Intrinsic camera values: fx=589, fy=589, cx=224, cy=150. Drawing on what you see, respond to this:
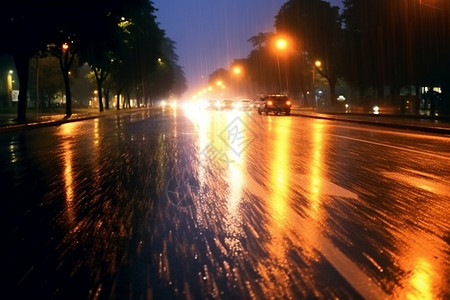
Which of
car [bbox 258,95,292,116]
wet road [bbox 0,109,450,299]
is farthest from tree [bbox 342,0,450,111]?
wet road [bbox 0,109,450,299]

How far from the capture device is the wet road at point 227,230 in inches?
187

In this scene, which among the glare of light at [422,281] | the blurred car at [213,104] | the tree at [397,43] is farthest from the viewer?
the blurred car at [213,104]

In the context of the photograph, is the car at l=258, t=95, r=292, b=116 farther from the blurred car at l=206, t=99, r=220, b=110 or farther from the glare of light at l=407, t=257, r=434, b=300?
the glare of light at l=407, t=257, r=434, b=300

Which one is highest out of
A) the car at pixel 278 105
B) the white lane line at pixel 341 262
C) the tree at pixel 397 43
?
the tree at pixel 397 43

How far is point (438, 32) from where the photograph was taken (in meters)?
45.9

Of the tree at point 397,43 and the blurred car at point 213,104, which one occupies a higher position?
the tree at point 397,43

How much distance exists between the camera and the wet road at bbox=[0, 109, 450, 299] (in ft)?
15.5

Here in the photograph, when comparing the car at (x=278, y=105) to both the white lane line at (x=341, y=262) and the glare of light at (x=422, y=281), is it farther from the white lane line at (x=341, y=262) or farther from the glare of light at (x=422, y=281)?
the glare of light at (x=422, y=281)

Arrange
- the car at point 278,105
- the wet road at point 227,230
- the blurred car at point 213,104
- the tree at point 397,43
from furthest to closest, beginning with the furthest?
the blurred car at point 213,104, the car at point 278,105, the tree at point 397,43, the wet road at point 227,230

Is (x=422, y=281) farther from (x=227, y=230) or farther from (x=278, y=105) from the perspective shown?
(x=278, y=105)

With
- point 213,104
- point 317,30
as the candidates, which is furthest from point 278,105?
point 213,104

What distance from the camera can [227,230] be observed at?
6746 millimetres

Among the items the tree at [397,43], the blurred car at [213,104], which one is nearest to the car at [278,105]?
the tree at [397,43]

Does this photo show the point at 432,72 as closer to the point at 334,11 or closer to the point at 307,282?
the point at 334,11
